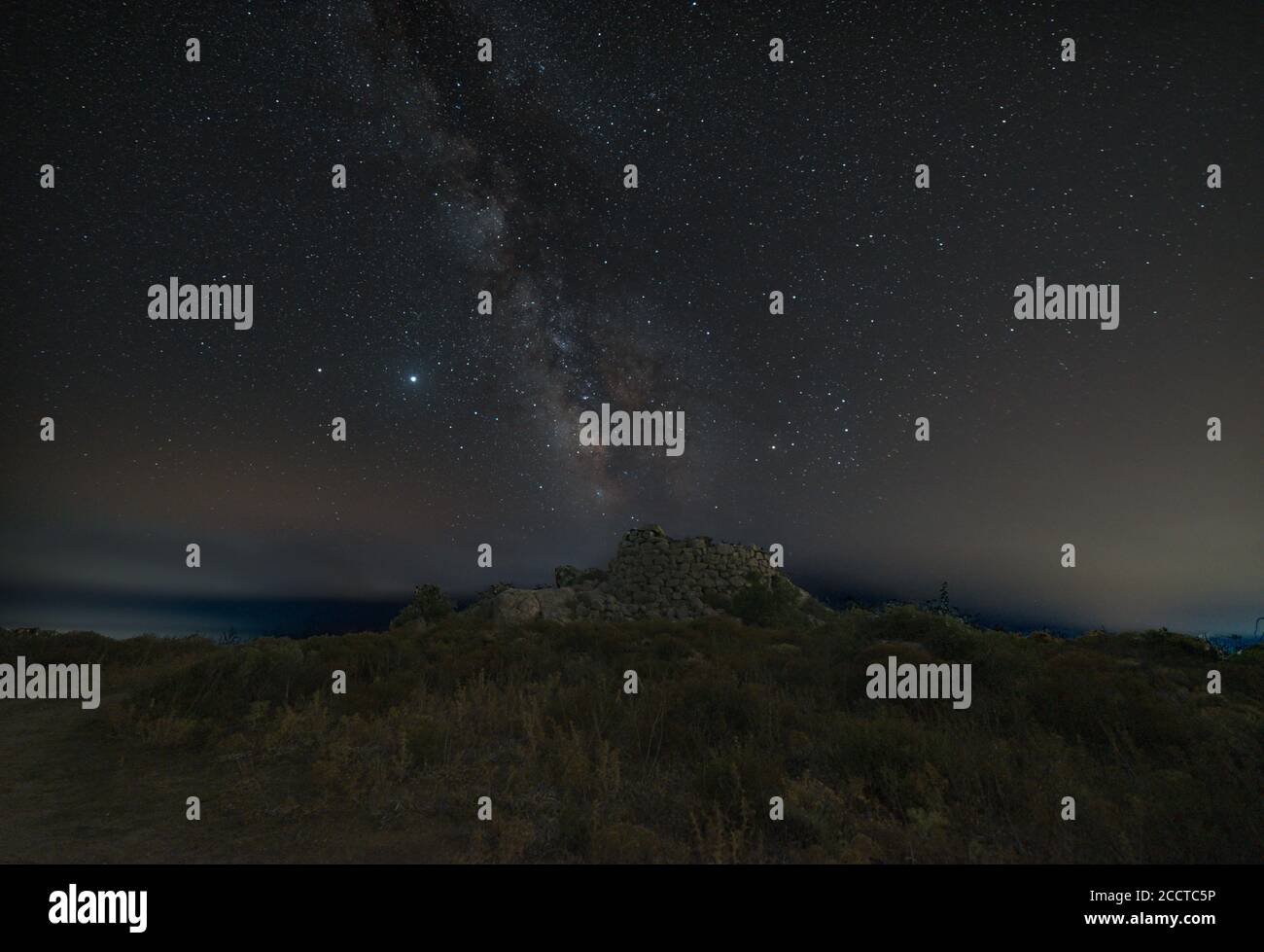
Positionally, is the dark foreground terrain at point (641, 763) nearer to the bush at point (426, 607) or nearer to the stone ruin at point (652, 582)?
the bush at point (426, 607)

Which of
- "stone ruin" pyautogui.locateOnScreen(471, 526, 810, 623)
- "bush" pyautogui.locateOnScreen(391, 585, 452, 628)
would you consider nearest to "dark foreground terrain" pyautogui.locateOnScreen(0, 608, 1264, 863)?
"bush" pyautogui.locateOnScreen(391, 585, 452, 628)

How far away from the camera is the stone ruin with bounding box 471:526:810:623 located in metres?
26.8

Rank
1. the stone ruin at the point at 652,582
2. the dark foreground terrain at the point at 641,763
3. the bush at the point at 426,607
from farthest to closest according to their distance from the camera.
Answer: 1. the stone ruin at the point at 652,582
2. the bush at the point at 426,607
3. the dark foreground terrain at the point at 641,763

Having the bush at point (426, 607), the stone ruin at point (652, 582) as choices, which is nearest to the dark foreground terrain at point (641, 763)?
the bush at point (426, 607)

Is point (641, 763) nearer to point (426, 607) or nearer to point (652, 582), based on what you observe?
point (426, 607)

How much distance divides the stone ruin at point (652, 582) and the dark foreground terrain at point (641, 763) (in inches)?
595

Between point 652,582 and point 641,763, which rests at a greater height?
point 641,763

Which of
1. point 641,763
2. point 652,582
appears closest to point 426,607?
point 652,582

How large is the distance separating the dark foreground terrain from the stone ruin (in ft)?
49.6

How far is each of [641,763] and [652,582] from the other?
23.1 metres

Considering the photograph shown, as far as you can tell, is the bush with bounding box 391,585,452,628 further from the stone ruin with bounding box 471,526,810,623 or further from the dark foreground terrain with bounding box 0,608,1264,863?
the dark foreground terrain with bounding box 0,608,1264,863

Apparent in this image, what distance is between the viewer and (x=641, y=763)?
6570mm

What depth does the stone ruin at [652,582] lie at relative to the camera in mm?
26797
